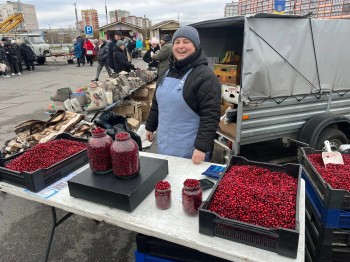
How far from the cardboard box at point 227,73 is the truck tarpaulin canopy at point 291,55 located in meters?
0.61

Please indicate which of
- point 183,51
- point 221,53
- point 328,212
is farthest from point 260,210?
point 221,53

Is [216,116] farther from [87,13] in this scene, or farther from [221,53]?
[87,13]

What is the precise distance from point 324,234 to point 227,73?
287cm

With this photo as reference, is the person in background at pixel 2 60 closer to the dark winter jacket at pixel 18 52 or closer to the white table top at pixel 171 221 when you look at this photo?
the dark winter jacket at pixel 18 52

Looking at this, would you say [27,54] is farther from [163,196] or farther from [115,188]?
[163,196]

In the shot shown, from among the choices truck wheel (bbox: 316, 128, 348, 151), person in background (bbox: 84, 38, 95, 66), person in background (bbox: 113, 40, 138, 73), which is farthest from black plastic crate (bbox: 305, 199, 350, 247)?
person in background (bbox: 84, 38, 95, 66)

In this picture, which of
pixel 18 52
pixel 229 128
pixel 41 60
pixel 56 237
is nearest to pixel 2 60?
pixel 18 52

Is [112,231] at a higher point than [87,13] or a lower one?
lower

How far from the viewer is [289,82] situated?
3.57 meters

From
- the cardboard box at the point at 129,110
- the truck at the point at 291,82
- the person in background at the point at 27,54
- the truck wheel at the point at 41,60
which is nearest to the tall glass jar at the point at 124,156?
the truck at the point at 291,82

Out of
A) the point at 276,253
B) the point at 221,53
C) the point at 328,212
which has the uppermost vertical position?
the point at 221,53

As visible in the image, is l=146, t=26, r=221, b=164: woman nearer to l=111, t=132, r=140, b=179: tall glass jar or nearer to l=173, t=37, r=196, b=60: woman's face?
l=173, t=37, r=196, b=60: woman's face

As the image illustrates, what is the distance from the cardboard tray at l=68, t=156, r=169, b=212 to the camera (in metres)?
1.55

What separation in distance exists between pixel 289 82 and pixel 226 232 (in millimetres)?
2798
